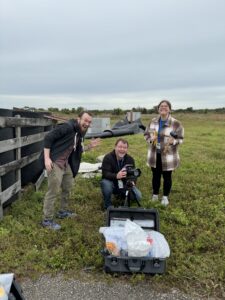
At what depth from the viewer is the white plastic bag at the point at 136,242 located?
150 inches

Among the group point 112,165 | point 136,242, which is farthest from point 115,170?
point 136,242

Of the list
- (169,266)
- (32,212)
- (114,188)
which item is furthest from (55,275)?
(114,188)

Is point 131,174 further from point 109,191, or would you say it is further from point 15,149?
point 15,149

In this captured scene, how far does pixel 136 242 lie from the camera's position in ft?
12.6

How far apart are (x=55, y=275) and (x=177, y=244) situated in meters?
1.58

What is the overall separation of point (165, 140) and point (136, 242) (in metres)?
2.55

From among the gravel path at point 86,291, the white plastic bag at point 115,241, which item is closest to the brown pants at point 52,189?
the white plastic bag at point 115,241

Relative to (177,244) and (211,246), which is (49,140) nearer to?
(177,244)

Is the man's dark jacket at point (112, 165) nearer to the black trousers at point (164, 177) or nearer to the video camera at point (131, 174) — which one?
the video camera at point (131, 174)

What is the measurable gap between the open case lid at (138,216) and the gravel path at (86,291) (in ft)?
3.25

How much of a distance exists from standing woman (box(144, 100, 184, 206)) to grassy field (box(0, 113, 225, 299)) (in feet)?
2.17

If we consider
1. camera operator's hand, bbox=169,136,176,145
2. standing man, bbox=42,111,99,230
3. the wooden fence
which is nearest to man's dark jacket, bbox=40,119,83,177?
standing man, bbox=42,111,99,230

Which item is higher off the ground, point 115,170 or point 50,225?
point 115,170

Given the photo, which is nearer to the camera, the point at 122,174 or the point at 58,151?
the point at 58,151
